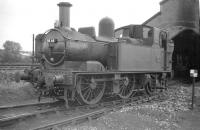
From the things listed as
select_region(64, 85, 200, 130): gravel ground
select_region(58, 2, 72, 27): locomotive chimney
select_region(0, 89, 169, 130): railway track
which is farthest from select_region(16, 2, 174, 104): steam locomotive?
select_region(64, 85, 200, 130): gravel ground

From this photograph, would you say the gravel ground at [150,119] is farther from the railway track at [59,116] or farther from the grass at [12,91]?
the grass at [12,91]

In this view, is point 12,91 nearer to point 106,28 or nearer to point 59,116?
point 59,116

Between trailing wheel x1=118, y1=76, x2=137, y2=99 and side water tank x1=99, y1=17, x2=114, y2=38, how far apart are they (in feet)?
5.86

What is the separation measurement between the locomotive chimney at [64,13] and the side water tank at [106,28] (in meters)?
1.46

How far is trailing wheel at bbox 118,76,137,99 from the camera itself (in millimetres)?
9531

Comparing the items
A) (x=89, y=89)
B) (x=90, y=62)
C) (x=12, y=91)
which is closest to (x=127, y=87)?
(x=89, y=89)

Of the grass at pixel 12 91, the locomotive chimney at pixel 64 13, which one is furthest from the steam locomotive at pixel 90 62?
the grass at pixel 12 91

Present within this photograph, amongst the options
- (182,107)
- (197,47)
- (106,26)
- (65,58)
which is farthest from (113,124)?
(197,47)

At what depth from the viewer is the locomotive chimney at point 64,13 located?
8328 mm

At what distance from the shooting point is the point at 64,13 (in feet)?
27.4

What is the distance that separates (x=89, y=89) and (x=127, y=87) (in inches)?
95.4

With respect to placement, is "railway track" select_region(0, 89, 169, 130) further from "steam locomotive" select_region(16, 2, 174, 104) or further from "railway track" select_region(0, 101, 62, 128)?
"steam locomotive" select_region(16, 2, 174, 104)

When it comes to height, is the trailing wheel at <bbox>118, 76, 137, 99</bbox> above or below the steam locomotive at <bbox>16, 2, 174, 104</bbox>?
below

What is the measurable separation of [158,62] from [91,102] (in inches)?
171
